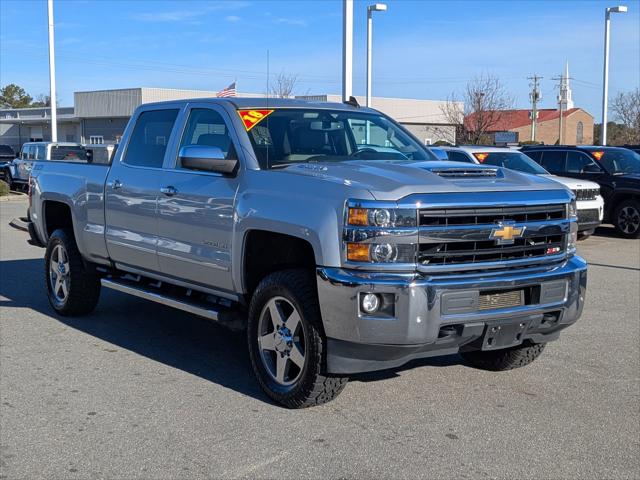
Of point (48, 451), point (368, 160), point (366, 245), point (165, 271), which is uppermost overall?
point (368, 160)

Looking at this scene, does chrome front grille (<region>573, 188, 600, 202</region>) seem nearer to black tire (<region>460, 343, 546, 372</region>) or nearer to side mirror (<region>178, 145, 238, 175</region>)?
black tire (<region>460, 343, 546, 372</region>)

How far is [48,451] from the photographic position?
4.48 metres

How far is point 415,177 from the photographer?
4891 millimetres

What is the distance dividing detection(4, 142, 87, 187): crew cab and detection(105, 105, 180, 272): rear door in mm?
13309

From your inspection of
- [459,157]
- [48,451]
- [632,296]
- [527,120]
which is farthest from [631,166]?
[527,120]

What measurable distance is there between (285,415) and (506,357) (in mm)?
1883

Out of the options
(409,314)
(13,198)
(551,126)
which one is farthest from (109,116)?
(551,126)

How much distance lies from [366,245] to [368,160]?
1441 millimetres

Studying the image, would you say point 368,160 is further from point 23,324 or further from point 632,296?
point 632,296

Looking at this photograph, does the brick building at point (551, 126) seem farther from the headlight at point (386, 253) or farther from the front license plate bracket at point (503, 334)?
the headlight at point (386, 253)

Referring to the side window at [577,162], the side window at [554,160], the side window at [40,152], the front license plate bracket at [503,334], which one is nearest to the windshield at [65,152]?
the side window at [40,152]

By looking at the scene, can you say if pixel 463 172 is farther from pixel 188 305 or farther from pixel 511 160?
pixel 511 160

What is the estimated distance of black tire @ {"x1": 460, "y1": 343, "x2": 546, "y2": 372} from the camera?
5.89 m

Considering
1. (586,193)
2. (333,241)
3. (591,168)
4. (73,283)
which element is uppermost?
(591,168)
